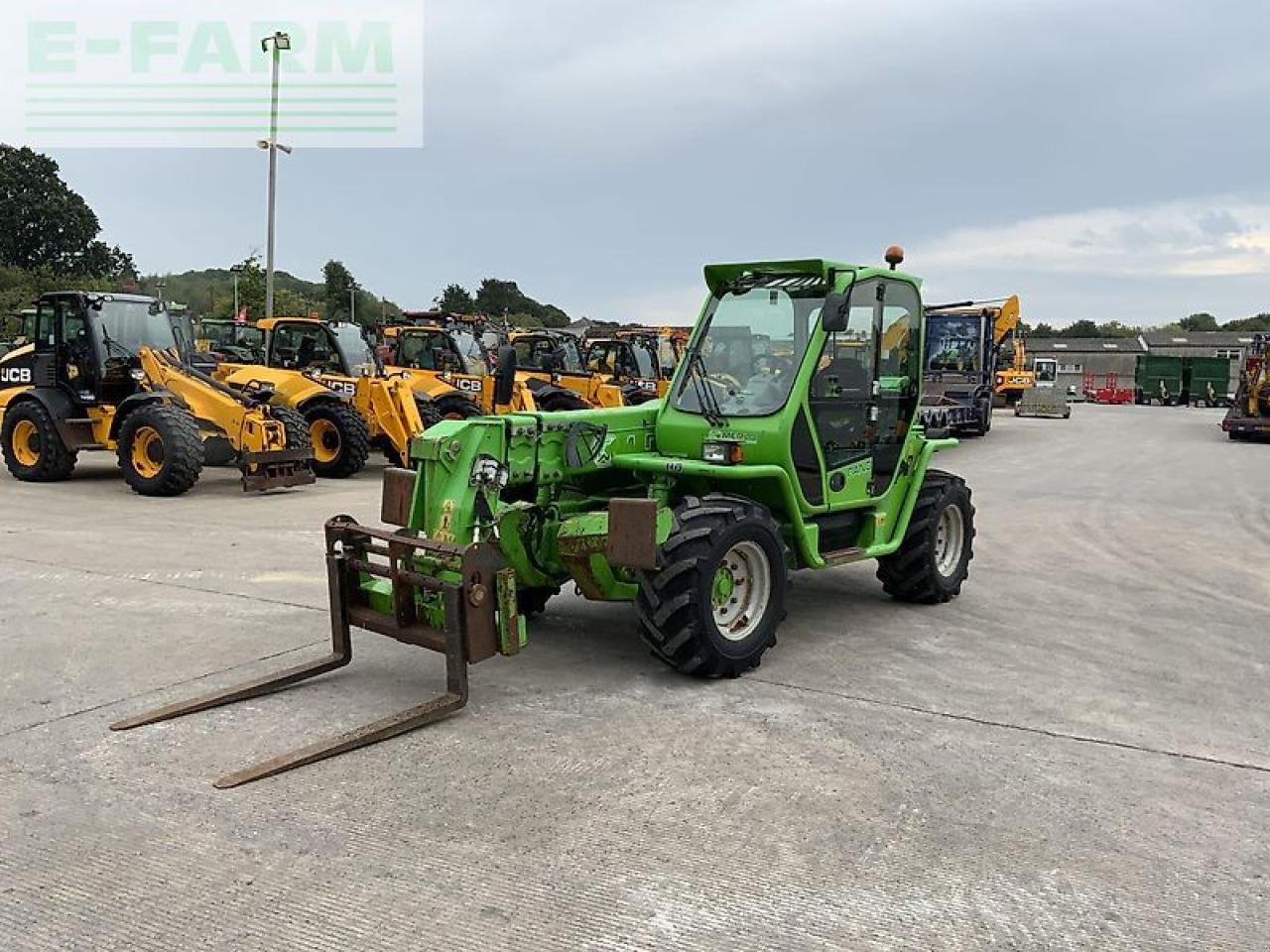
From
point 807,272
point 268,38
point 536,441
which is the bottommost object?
point 536,441

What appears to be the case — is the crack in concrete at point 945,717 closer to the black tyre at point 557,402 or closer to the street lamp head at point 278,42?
the black tyre at point 557,402

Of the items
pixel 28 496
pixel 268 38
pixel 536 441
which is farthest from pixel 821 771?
pixel 268 38

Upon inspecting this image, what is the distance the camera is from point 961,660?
5957 millimetres

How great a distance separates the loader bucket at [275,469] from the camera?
12156mm

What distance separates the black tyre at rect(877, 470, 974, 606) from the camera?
7.13 meters

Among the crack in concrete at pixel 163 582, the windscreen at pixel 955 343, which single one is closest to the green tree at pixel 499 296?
the windscreen at pixel 955 343

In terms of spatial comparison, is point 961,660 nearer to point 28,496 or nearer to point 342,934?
point 342,934

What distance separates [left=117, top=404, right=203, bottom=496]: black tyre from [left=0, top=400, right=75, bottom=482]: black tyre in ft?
4.02

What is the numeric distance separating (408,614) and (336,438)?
31.3 ft

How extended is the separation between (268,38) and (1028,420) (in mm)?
21899

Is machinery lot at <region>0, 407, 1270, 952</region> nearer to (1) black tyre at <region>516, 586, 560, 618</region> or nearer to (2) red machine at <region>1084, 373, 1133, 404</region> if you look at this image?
(1) black tyre at <region>516, 586, 560, 618</region>

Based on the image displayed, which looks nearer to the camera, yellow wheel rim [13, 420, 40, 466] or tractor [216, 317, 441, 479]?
yellow wheel rim [13, 420, 40, 466]

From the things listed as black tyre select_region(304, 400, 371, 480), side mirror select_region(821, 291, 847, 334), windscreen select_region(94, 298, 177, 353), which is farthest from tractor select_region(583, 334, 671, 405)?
side mirror select_region(821, 291, 847, 334)

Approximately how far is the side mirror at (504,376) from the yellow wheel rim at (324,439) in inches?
352
